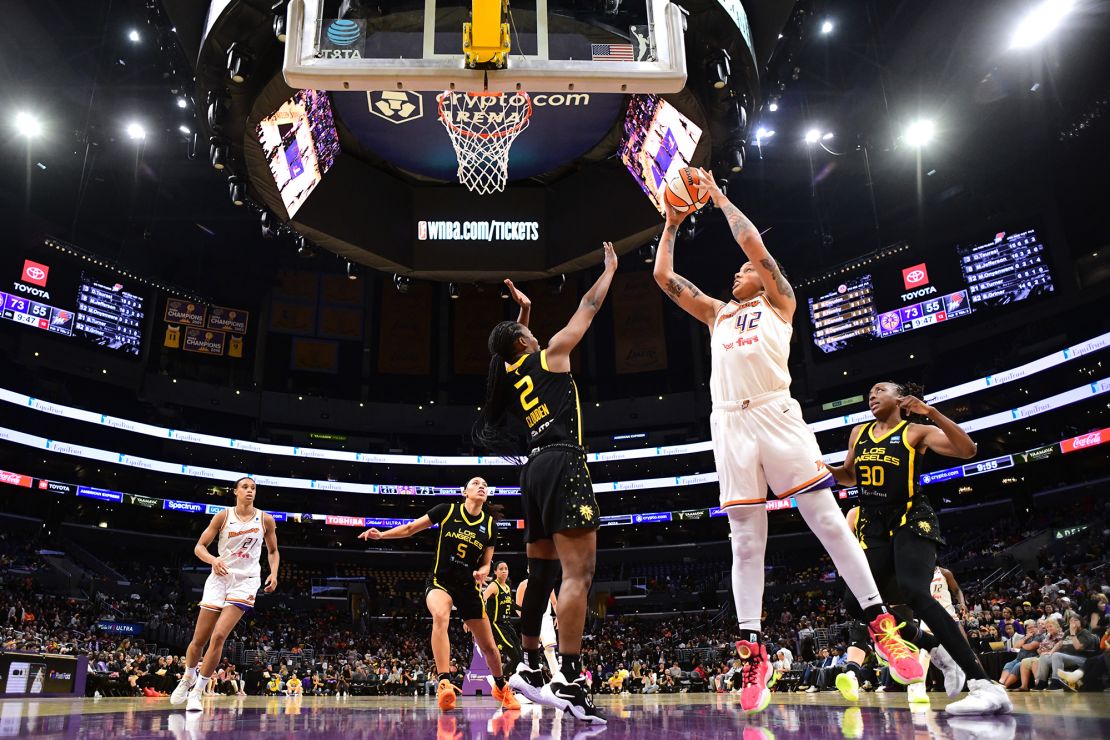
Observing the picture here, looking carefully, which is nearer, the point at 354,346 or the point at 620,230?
the point at 620,230

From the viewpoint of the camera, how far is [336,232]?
42.8ft

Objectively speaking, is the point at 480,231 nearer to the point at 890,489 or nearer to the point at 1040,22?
the point at 890,489

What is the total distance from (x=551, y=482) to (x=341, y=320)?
35.2m

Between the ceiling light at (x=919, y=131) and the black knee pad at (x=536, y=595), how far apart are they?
1053 inches

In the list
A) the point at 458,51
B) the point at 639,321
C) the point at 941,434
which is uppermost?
the point at 639,321

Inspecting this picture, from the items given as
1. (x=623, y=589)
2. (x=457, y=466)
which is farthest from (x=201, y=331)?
(x=623, y=589)

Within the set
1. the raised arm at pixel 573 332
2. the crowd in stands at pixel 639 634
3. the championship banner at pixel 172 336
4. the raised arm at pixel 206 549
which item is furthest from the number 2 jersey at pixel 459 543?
the championship banner at pixel 172 336

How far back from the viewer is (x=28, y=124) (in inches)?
995

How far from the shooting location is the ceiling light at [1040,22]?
800 inches

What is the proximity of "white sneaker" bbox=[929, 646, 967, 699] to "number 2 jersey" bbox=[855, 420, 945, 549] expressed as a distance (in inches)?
36.5

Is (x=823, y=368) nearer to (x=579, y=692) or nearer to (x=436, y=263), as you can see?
(x=436, y=263)

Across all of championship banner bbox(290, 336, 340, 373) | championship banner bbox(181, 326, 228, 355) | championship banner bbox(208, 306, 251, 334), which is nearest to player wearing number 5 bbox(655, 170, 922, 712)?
championship banner bbox(290, 336, 340, 373)

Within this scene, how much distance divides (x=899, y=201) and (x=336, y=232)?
29369 millimetres

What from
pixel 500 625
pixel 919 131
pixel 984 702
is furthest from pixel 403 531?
pixel 919 131
